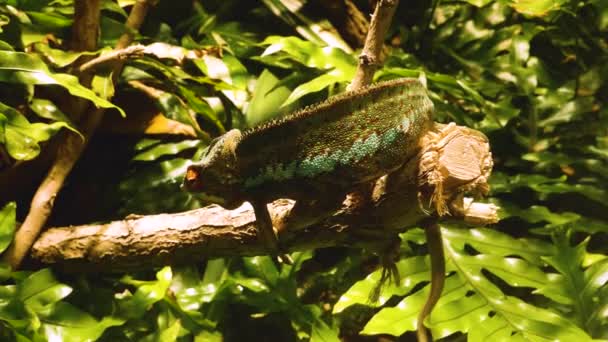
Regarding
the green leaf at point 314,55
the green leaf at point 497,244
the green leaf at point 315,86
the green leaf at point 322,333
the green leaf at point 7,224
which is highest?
the green leaf at point 314,55

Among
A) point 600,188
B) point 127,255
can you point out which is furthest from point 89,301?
point 600,188

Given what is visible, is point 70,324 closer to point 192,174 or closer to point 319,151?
point 192,174

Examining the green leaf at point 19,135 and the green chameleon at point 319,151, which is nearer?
the green chameleon at point 319,151

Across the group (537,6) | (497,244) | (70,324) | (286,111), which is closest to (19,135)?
(70,324)

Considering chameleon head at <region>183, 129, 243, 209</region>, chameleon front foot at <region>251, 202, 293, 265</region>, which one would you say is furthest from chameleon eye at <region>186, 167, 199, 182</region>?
chameleon front foot at <region>251, 202, 293, 265</region>

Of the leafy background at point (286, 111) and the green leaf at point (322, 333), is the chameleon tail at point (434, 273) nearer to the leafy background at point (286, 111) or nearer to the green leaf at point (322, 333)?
the leafy background at point (286, 111)

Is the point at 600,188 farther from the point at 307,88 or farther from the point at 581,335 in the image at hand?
the point at 307,88

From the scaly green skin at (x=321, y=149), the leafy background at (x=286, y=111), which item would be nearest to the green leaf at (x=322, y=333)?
the leafy background at (x=286, y=111)
